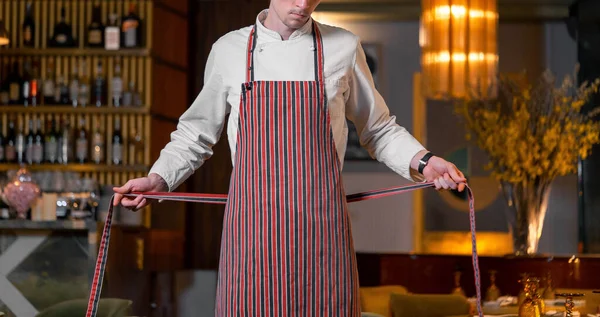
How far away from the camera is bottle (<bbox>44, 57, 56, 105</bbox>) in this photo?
648 cm

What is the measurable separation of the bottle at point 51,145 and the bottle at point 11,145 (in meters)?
0.22

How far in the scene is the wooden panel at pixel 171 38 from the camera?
6590 mm

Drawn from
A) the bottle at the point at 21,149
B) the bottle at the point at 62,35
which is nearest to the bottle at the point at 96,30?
the bottle at the point at 62,35

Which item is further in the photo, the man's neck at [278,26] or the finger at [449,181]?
the man's neck at [278,26]

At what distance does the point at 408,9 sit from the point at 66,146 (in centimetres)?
319

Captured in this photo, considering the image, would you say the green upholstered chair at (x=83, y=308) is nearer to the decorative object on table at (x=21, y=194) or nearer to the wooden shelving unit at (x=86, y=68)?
the decorative object on table at (x=21, y=194)

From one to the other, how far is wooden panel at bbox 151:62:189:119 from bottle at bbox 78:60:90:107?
45 centimetres

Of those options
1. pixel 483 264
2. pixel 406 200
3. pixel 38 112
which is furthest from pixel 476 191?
pixel 38 112

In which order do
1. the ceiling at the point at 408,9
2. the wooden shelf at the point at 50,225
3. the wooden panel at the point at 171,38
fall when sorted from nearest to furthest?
1. the wooden shelf at the point at 50,225
2. the wooden panel at the point at 171,38
3. the ceiling at the point at 408,9

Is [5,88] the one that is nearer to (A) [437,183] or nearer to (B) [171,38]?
(B) [171,38]

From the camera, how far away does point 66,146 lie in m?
6.39

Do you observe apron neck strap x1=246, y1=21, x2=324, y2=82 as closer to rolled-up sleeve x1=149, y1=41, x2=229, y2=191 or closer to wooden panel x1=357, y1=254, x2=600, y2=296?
rolled-up sleeve x1=149, y1=41, x2=229, y2=191

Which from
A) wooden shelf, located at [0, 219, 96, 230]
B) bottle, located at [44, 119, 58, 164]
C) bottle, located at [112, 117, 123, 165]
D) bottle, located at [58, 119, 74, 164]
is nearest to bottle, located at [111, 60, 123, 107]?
bottle, located at [112, 117, 123, 165]

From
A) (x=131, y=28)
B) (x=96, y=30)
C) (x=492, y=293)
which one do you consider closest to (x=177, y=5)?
(x=131, y=28)
